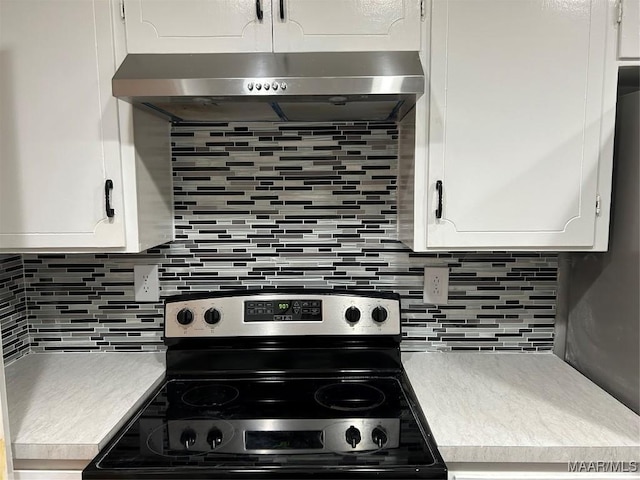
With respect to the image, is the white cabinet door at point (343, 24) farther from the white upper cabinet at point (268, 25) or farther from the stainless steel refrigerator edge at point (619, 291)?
the stainless steel refrigerator edge at point (619, 291)

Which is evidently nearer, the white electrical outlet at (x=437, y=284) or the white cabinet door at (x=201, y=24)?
the white cabinet door at (x=201, y=24)

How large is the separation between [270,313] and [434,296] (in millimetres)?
581

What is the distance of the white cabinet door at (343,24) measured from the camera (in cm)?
120

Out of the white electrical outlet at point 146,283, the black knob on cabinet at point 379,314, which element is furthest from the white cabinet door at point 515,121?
the white electrical outlet at point 146,283

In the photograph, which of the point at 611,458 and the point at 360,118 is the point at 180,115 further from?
the point at 611,458

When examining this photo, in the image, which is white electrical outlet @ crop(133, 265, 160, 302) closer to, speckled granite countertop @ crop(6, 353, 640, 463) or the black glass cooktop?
speckled granite countertop @ crop(6, 353, 640, 463)

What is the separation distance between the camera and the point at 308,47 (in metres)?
1.21

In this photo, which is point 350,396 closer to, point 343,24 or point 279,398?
point 279,398

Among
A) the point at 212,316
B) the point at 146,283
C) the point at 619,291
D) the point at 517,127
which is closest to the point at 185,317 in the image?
the point at 212,316

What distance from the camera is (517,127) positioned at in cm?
124

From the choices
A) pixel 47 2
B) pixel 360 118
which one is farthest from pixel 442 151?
pixel 47 2

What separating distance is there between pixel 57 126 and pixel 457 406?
1311 millimetres

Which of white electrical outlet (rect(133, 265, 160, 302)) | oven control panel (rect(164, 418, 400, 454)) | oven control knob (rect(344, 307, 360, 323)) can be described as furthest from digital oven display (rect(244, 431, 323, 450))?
white electrical outlet (rect(133, 265, 160, 302))

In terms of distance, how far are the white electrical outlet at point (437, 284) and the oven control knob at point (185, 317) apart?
0.81 m
